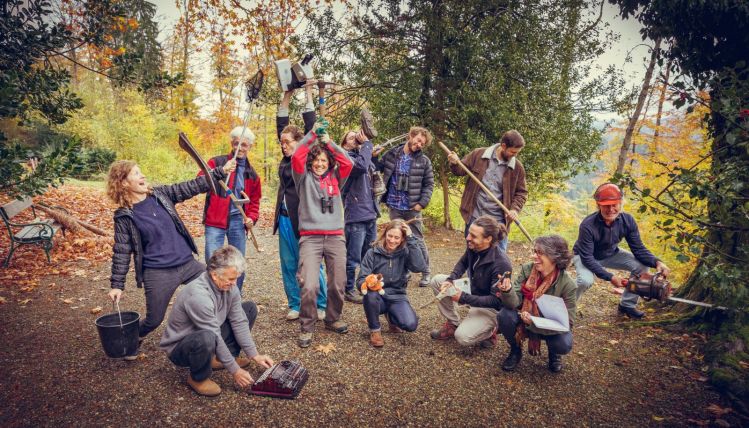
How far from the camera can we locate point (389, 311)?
4.06 meters

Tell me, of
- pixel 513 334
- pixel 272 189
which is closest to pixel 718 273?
pixel 513 334

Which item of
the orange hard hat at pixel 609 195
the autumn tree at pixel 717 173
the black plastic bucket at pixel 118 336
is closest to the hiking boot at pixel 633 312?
the autumn tree at pixel 717 173

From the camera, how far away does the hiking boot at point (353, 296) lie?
200 inches

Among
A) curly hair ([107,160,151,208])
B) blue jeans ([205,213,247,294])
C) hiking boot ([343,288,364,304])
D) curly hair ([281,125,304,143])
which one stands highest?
curly hair ([281,125,304,143])

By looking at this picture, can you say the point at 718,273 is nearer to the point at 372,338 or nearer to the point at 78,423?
the point at 372,338

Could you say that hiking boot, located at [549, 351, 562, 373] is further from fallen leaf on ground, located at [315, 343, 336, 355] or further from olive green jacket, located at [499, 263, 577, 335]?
fallen leaf on ground, located at [315, 343, 336, 355]

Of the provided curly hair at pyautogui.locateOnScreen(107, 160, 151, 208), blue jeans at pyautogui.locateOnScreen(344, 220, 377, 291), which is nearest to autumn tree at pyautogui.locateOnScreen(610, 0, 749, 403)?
blue jeans at pyautogui.locateOnScreen(344, 220, 377, 291)

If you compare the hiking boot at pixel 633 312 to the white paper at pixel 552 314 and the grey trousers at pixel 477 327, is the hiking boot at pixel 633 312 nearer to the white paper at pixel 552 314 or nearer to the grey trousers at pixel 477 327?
the white paper at pixel 552 314

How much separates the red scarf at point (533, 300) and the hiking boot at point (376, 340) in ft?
4.24

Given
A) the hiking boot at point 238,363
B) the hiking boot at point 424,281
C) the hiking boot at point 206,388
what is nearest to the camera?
the hiking boot at point 206,388

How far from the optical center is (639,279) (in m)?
3.85

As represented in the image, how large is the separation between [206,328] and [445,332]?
238cm

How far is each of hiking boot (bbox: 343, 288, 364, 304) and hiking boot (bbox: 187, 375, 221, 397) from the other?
2232 millimetres

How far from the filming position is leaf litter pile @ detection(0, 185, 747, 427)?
289 centimetres
